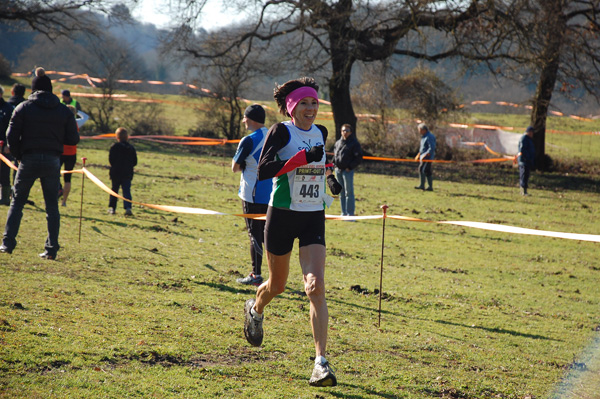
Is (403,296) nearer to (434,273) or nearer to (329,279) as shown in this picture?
(329,279)

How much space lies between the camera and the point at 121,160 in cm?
1216

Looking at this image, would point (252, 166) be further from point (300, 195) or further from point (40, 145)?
point (300, 195)

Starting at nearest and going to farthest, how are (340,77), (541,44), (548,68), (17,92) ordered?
(17,92), (541,44), (548,68), (340,77)

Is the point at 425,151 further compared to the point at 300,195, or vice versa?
the point at 425,151

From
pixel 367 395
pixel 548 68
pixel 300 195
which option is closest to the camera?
pixel 367 395

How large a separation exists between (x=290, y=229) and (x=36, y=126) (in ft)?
14.5

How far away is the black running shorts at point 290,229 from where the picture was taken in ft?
15.6

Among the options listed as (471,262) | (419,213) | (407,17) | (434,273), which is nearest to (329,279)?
Result: (434,273)

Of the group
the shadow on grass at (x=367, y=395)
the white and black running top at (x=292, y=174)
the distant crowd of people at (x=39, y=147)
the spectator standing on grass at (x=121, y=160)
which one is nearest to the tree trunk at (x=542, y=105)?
the spectator standing on grass at (x=121, y=160)

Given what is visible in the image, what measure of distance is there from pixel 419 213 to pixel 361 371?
34.2 feet

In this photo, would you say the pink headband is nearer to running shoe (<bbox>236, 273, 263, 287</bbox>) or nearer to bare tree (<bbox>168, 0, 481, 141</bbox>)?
running shoe (<bbox>236, 273, 263, 287</bbox>)

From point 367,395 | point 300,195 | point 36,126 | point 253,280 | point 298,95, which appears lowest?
point 367,395

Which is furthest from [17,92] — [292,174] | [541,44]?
[541,44]

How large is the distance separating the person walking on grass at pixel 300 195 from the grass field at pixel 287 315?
695 millimetres
